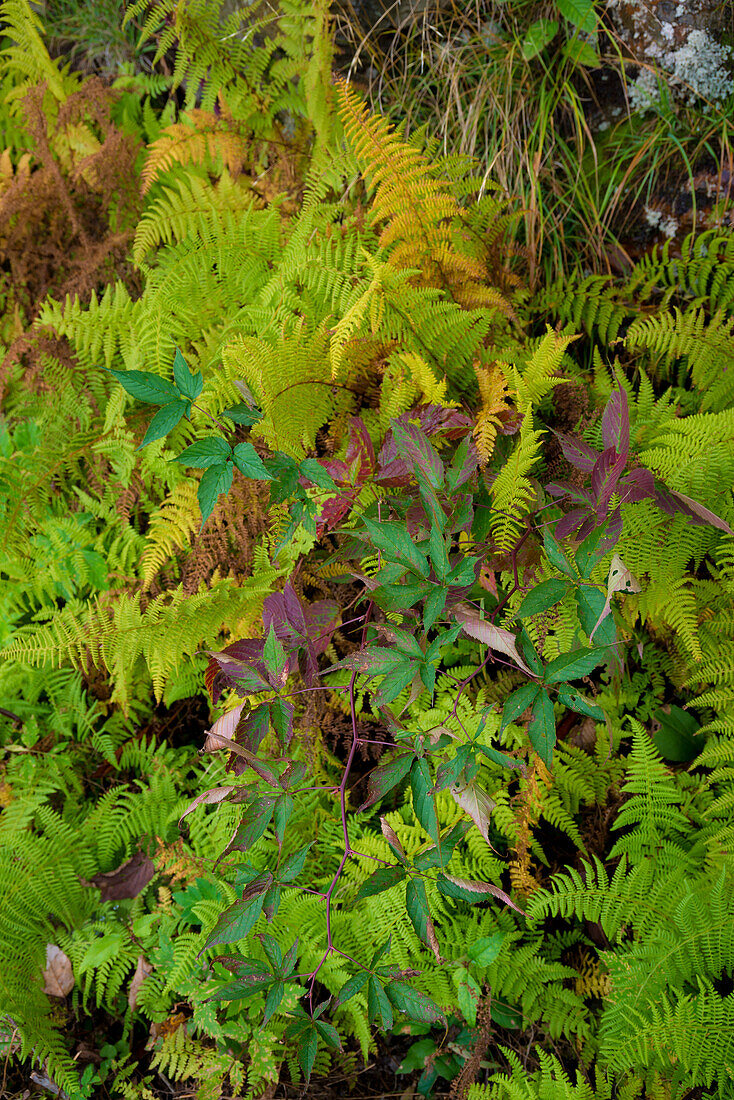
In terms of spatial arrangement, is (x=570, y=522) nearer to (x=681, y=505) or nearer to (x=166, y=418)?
(x=681, y=505)

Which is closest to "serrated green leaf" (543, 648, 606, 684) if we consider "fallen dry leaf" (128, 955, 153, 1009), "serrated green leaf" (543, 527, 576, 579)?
"serrated green leaf" (543, 527, 576, 579)

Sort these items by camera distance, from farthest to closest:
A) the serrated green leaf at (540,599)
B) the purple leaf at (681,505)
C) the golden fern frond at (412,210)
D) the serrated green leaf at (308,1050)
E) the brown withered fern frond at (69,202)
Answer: the brown withered fern frond at (69,202) → the golden fern frond at (412,210) → the purple leaf at (681,505) → the serrated green leaf at (540,599) → the serrated green leaf at (308,1050)

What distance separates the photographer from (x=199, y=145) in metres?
2.67

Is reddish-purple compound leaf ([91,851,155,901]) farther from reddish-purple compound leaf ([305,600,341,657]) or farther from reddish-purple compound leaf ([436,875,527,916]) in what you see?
reddish-purple compound leaf ([436,875,527,916])

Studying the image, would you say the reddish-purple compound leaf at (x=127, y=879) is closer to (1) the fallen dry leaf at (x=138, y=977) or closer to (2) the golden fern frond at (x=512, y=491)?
(1) the fallen dry leaf at (x=138, y=977)

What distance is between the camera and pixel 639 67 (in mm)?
2418

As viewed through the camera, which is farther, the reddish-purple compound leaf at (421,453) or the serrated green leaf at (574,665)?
the reddish-purple compound leaf at (421,453)

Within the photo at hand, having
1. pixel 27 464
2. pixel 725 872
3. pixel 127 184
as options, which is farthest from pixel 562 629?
pixel 127 184

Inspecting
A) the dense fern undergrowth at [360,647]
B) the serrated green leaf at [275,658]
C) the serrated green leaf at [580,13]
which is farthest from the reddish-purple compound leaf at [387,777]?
the serrated green leaf at [580,13]

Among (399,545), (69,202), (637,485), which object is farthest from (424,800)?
(69,202)

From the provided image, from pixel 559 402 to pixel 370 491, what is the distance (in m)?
0.69

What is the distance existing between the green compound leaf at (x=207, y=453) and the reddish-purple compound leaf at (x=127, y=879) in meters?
1.55

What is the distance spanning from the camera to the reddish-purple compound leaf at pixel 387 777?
1058 mm

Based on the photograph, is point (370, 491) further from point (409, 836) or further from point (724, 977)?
point (724, 977)
